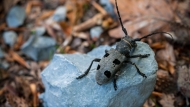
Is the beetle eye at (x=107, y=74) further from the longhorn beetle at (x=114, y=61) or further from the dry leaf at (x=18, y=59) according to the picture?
the dry leaf at (x=18, y=59)

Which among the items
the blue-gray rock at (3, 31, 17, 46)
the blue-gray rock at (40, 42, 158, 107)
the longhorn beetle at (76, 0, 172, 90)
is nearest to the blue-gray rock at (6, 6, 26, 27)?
the blue-gray rock at (3, 31, 17, 46)

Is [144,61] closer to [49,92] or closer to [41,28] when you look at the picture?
[49,92]

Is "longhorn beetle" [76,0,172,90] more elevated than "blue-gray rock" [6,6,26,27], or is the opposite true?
"blue-gray rock" [6,6,26,27]

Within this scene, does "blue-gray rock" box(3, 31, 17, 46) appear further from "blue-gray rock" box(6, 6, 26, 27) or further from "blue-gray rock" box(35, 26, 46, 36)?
"blue-gray rock" box(35, 26, 46, 36)

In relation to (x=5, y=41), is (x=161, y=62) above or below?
below

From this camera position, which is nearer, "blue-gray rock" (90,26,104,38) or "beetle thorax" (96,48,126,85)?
"beetle thorax" (96,48,126,85)

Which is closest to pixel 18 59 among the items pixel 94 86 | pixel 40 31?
pixel 40 31

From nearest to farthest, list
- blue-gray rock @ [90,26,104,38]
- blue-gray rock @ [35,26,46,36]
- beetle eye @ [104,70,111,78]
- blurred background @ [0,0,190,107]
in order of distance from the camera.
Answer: beetle eye @ [104,70,111,78] < blurred background @ [0,0,190,107] < blue-gray rock @ [90,26,104,38] < blue-gray rock @ [35,26,46,36]

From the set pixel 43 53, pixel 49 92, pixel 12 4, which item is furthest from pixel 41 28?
pixel 49 92

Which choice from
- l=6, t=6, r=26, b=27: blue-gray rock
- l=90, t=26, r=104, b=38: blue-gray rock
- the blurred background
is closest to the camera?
the blurred background
